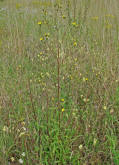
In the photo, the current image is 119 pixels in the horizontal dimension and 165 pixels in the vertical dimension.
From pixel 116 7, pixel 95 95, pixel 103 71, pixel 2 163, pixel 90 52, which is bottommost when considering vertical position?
pixel 2 163

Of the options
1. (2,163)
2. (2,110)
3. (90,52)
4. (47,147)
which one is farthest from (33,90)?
(90,52)

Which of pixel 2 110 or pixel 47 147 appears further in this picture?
pixel 2 110

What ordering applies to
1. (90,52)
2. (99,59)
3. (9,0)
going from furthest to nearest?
(9,0), (90,52), (99,59)

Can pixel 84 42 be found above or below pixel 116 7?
below

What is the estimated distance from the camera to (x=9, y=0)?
2.55 meters

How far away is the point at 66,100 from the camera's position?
1.92 m

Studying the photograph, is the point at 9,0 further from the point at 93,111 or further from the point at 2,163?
the point at 2,163

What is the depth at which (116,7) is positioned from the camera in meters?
2.24

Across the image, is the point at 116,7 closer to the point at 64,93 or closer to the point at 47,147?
A: the point at 64,93

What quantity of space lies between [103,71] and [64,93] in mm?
466

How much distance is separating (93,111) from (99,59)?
2.14 ft

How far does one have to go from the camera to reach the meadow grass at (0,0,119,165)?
1388 mm

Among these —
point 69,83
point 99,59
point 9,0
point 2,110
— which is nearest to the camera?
point 2,110

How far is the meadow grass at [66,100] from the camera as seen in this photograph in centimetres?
139
